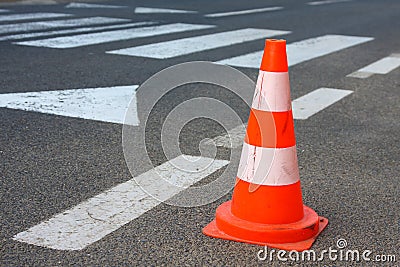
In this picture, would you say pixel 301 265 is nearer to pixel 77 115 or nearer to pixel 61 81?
pixel 77 115

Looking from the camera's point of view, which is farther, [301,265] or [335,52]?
[335,52]

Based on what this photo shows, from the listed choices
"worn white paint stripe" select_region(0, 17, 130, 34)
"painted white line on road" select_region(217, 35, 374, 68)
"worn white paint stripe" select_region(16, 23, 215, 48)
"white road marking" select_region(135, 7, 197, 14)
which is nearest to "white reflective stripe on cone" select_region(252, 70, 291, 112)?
"painted white line on road" select_region(217, 35, 374, 68)

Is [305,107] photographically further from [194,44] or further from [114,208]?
[194,44]

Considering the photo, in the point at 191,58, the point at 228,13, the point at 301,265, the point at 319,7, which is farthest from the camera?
the point at 319,7

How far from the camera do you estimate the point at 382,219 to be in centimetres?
346

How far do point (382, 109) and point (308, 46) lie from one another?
370cm

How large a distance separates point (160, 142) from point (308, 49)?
16.2ft

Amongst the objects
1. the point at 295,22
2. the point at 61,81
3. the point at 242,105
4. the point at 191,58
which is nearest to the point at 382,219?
the point at 242,105

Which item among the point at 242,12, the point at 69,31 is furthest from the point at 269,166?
the point at 242,12

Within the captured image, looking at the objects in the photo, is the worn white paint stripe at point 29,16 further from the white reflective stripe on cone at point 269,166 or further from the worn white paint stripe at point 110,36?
the white reflective stripe on cone at point 269,166

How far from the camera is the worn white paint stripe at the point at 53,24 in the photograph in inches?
389

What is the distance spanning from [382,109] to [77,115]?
2.37 metres

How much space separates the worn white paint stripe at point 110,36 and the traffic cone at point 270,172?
5526 mm

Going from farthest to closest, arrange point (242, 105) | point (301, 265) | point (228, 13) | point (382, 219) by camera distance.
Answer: point (228, 13) < point (242, 105) < point (382, 219) < point (301, 265)
